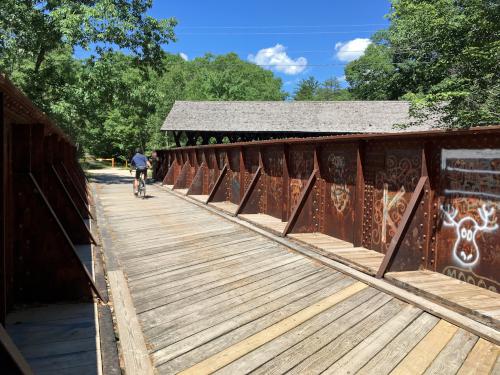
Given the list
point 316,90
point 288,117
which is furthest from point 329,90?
point 288,117

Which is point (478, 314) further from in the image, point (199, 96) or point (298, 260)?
point (199, 96)

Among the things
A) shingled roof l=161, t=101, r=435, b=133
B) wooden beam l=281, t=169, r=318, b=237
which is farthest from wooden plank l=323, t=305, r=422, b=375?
shingled roof l=161, t=101, r=435, b=133

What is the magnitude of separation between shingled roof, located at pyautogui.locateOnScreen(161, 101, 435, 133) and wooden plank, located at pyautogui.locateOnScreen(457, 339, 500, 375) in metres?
28.4

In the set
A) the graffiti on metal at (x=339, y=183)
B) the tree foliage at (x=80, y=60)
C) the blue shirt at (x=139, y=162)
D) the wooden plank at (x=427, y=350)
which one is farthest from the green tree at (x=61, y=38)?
the wooden plank at (x=427, y=350)

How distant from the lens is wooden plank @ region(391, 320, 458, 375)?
3.29 metres

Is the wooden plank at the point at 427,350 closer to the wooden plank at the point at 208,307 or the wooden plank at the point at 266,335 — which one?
the wooden plank at the point at 266,335

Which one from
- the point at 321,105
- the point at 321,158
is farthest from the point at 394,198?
the point at 321,105

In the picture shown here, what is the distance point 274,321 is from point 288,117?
30.0 meters

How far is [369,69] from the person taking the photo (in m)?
50.9

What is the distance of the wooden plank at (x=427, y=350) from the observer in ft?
10.8

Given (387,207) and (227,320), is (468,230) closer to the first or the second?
(387,207)

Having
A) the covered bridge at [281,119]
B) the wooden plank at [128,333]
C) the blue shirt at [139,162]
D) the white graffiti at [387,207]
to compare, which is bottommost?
the wooden plank at [128,333]

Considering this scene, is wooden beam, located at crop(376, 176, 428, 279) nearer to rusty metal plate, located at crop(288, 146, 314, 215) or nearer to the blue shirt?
rusty metal plate, located at crop(288, 146, 314, 215)

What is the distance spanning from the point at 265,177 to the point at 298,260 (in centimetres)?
447
